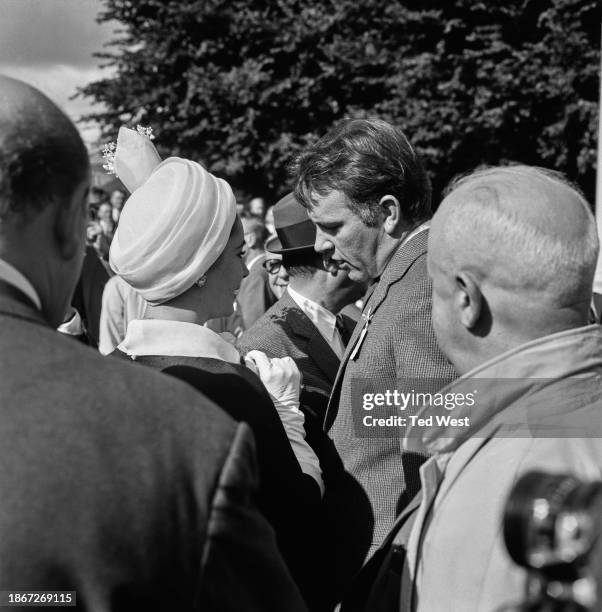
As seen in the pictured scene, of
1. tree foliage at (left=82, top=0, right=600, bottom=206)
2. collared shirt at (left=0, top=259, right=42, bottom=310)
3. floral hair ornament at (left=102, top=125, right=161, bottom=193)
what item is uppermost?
tree foliage at (left=82, top=0, right=600, bottom=206)

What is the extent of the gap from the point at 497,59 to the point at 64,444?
17481 millimetres

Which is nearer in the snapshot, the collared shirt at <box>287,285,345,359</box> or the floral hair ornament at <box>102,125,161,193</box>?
the floral hair ornament at <box>102,125,161,193</box>

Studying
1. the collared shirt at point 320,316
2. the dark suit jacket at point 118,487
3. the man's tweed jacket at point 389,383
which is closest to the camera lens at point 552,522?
the dark suit jacket at point 118,487

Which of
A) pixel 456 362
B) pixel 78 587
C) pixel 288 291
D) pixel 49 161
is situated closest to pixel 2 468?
pixel 78 587

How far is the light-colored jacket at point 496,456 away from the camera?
1468 mm

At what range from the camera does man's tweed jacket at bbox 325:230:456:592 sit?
7.75 feet

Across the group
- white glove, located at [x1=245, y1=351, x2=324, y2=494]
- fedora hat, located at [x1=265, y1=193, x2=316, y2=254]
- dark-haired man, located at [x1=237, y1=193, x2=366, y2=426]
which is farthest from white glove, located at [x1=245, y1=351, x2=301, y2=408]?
fedora hat, located at [x1=265, y1=193, x2=316, y2=254]

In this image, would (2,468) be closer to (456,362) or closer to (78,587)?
(78,587)

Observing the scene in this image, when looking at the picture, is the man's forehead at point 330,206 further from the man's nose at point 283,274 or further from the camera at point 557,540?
the camera at point 557,540

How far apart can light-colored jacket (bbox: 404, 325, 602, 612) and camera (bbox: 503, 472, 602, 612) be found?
1.93ft

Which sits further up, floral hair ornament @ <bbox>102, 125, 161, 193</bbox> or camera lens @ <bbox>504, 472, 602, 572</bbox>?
floral hair ornament @ <bbox>102, 125, 161, 193</bbox>

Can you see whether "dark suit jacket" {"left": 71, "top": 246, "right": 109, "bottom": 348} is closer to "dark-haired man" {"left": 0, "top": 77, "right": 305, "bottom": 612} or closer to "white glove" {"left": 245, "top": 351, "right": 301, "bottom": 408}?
"white glove" {"left": 245, "top": 351, "right": 301, "bottom": 408}

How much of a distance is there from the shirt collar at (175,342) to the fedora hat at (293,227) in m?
1.72

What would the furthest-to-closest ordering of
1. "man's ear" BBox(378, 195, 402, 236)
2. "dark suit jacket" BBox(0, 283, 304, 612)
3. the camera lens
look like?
"man's ear" BBox(378, 195, 402, 236)
"dark suit jacket" BBox(0, 283, 304, 612)
the camera lens
